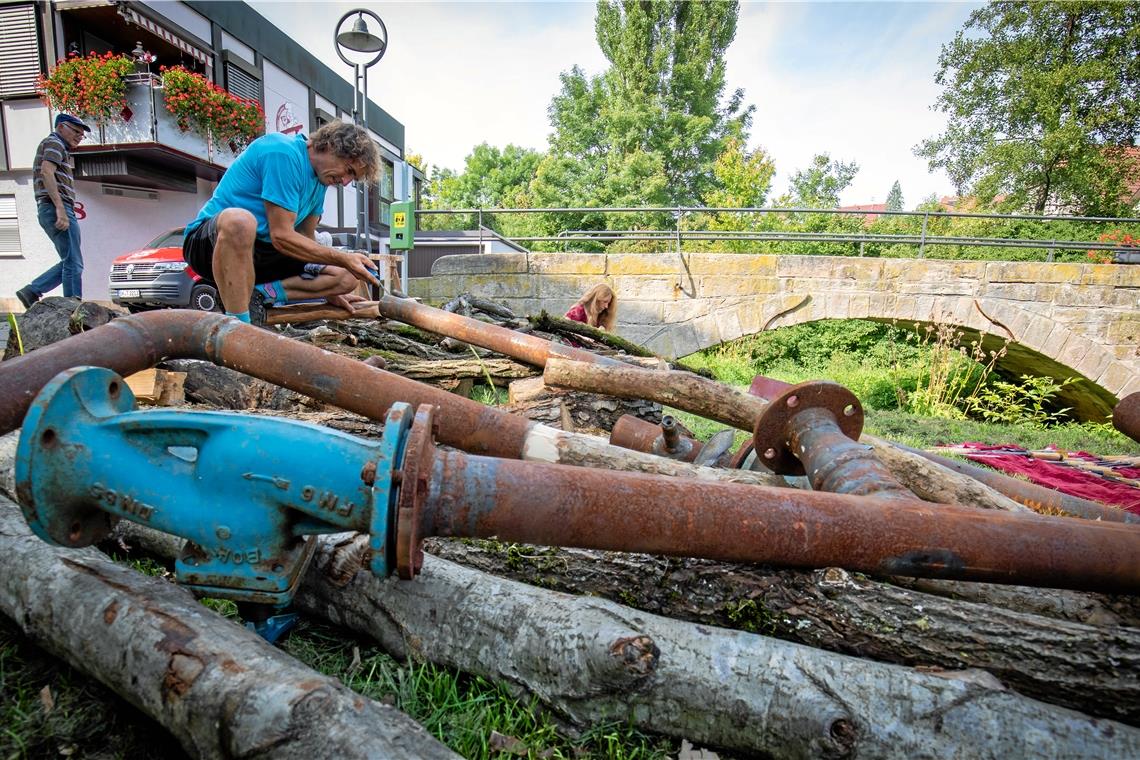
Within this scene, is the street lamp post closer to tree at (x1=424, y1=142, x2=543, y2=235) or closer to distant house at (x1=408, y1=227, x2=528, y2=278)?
distant house at (x1=408, y1=227, x2=528, y2=278)

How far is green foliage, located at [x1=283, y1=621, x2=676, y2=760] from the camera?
4.32ft

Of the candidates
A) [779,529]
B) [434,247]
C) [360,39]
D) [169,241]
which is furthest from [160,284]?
[434,247]

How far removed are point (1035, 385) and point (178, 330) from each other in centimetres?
1338

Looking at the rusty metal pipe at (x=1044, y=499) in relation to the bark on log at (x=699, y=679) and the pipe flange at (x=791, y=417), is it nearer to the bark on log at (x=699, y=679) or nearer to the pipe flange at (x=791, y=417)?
the pipe flange at (x=791, y=417)

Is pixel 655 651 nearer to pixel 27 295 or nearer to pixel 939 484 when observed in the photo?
pixel 939 484

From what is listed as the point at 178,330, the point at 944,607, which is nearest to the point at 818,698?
the point at 944,607

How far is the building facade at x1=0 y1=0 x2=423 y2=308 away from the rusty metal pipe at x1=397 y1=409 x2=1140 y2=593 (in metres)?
9.01

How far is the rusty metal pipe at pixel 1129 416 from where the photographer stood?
7.33 feet

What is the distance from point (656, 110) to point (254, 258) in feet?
101

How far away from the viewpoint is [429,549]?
189 cm

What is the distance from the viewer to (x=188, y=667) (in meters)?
1.13

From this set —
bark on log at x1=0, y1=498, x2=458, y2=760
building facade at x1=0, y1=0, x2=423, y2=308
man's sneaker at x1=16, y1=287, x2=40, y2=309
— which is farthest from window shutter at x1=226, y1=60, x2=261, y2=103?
bark on log at x1=0, y1=498, x2=458, y2=760

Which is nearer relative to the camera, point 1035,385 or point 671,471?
point 671,471

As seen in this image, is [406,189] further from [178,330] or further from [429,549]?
[429,549]
